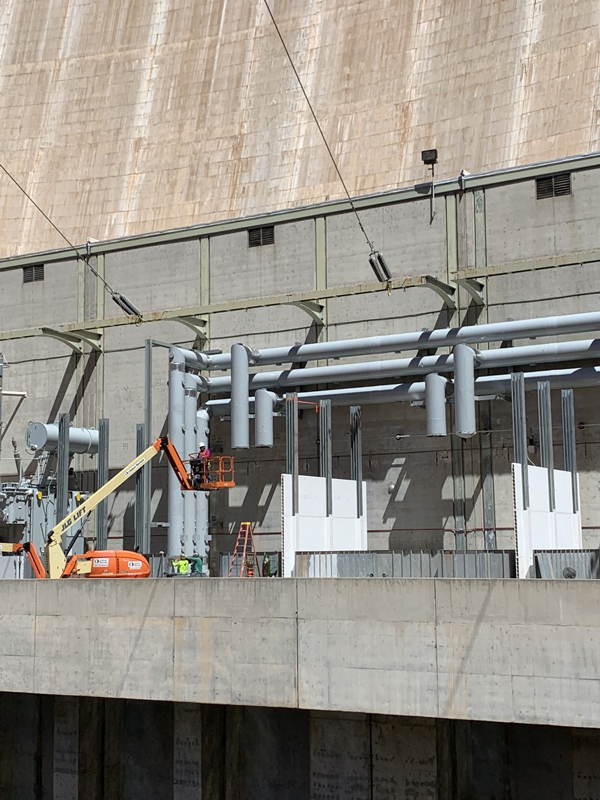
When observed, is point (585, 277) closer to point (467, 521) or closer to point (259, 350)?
point (467, 521)

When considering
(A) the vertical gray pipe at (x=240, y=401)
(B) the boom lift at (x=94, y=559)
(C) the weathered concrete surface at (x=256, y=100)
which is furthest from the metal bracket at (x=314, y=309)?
(C) the weathered concrete surface at (x=256, y=100)

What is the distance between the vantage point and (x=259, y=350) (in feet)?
97.6

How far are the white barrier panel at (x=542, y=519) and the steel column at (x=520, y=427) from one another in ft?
0.47

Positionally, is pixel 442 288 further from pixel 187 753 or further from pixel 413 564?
pixel 187 753

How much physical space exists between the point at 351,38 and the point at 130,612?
26582 mm

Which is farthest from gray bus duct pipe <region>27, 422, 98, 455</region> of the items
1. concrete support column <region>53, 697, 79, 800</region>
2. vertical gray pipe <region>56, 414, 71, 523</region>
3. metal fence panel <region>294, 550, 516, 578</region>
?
metal fence panel <region>294, 550, 516, 578</region>

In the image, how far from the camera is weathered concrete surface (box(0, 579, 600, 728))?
16.2 m

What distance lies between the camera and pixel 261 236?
30328 mm

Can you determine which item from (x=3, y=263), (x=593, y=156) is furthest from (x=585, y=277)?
(x=3, y=263)

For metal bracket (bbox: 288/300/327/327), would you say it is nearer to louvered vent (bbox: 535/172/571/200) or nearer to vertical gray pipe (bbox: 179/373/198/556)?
vertical gray pipe (bbox: 179/373/198/556)

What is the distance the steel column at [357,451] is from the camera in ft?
85.8

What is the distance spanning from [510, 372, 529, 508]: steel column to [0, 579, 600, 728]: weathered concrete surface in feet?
15.5

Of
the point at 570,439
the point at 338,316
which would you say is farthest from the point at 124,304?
the point at 570,439

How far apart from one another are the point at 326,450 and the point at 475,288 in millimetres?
6054
